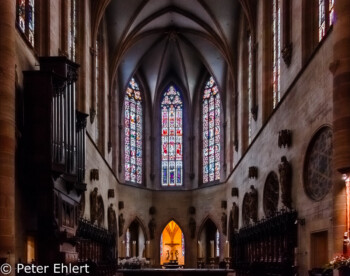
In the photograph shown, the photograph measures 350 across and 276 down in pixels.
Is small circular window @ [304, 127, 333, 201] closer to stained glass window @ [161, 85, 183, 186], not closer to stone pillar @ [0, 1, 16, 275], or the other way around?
stone pillar @ [0, 1, 16, 275]

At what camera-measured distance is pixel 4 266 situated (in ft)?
40.4

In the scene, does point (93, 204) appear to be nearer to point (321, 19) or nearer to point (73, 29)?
point (73, 29)

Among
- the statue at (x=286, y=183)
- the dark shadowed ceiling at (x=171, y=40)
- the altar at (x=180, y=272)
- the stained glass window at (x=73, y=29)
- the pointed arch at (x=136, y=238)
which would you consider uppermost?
the dark shadowed ceiling at (x=171, y=40)

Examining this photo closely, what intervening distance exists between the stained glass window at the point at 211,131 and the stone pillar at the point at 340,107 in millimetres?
27940

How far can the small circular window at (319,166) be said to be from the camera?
17.0 metres

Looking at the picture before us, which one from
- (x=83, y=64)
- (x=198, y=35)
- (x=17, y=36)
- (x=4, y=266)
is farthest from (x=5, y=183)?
(x=198, y=35)

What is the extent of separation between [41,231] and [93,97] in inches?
601

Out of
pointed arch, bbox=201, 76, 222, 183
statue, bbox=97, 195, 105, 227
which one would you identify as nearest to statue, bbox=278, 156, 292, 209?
statue, bbox=97, 195, 105, 227

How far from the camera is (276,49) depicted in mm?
25719

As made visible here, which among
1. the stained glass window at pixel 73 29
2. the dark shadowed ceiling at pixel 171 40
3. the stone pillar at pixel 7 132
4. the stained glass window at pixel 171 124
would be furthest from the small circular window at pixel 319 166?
the stained glass window at pixel 171 124

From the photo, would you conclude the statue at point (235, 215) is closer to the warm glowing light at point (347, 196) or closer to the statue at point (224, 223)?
the statue at point (224, 223)

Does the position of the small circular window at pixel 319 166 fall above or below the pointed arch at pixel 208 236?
above

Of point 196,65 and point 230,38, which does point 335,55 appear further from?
point 196,65

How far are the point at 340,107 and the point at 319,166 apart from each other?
150 inches
